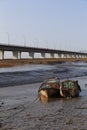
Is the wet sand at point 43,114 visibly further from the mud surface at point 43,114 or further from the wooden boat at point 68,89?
the wooden boat at point 68,89

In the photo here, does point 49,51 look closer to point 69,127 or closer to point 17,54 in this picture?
point 17,54

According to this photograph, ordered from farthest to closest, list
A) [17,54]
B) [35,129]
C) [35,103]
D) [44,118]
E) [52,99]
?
[17,54] → [52,99] → [35,103] → [44,118] → [35,129]

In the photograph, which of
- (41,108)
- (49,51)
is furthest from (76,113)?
(49,51)

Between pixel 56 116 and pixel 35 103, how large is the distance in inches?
233

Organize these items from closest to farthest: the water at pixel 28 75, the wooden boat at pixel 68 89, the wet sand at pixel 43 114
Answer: the wet sand at pixel 43 114
the wooden boat at pixel 68 89
the water at pixel 28 75

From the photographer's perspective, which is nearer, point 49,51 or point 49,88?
point 49,88

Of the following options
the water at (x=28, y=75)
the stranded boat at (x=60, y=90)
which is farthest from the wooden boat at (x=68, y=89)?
the water at (x=28, y=75)

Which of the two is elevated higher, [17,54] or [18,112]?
[17,54]

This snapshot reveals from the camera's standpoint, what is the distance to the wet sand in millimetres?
16263

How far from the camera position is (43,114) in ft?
64.3

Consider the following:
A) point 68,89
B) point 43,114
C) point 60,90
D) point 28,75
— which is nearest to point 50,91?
point 60,90

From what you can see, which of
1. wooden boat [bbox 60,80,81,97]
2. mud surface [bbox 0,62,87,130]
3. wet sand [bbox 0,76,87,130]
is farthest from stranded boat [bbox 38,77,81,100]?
mud surface [bbox 0,62,87,130]

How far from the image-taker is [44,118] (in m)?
18.3

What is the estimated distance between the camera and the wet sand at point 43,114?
1626 centimetres
